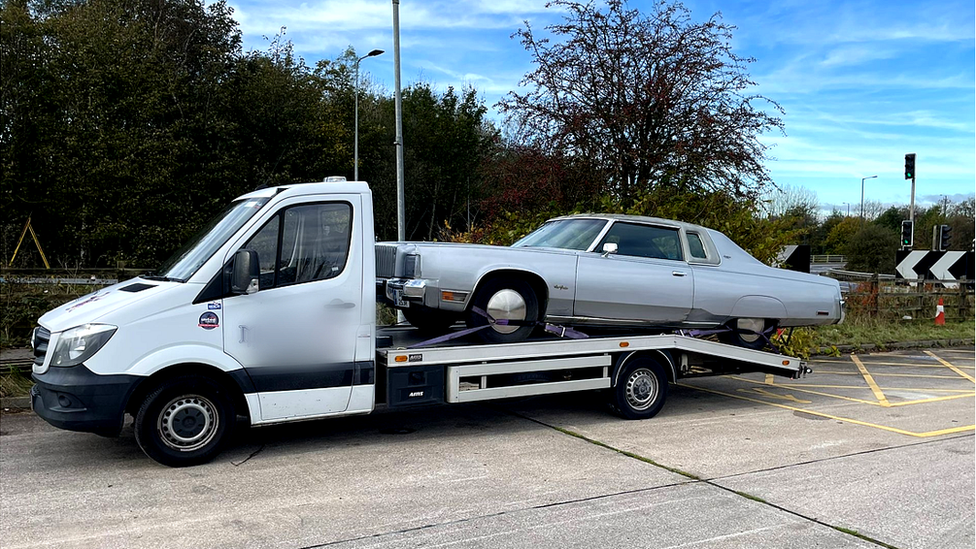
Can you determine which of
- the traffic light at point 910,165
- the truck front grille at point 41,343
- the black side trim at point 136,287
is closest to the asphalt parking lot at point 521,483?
the truck front grille at point 41,343

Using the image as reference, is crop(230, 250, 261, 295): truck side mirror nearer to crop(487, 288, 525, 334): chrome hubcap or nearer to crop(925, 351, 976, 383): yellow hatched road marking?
crop(487, 288, 525, 334): chrome hubcap

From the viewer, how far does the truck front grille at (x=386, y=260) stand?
738 centimetres

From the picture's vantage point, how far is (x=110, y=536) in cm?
467

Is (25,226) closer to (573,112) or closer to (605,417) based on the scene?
(573,112)

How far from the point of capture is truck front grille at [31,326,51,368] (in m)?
6.00

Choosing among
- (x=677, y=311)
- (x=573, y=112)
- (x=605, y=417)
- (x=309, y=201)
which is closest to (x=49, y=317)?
(x=309, y=201)

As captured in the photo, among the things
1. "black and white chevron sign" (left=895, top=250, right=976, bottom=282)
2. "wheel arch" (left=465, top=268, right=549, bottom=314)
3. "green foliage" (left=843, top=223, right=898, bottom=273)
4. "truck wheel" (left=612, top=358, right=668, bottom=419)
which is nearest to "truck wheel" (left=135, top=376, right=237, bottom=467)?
"wheel arch" (left=465, top=268, right=549, bottom=314)

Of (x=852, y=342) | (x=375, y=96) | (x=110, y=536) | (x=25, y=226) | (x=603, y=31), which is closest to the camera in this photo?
(x=110, y=536)

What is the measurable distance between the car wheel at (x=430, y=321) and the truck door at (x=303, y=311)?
159 cm

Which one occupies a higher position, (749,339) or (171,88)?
(171,88)

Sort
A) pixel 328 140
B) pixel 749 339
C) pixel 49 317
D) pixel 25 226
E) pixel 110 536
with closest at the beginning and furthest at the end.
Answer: pixel 110 536
pixel 49 317
pixel 749 339
pixel 25 226
pixel 328 140

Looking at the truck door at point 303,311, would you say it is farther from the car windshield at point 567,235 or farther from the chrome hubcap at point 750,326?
the chrome hubcap at point 750,326

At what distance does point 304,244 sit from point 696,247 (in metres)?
4.73

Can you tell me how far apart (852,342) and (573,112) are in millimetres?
8065
